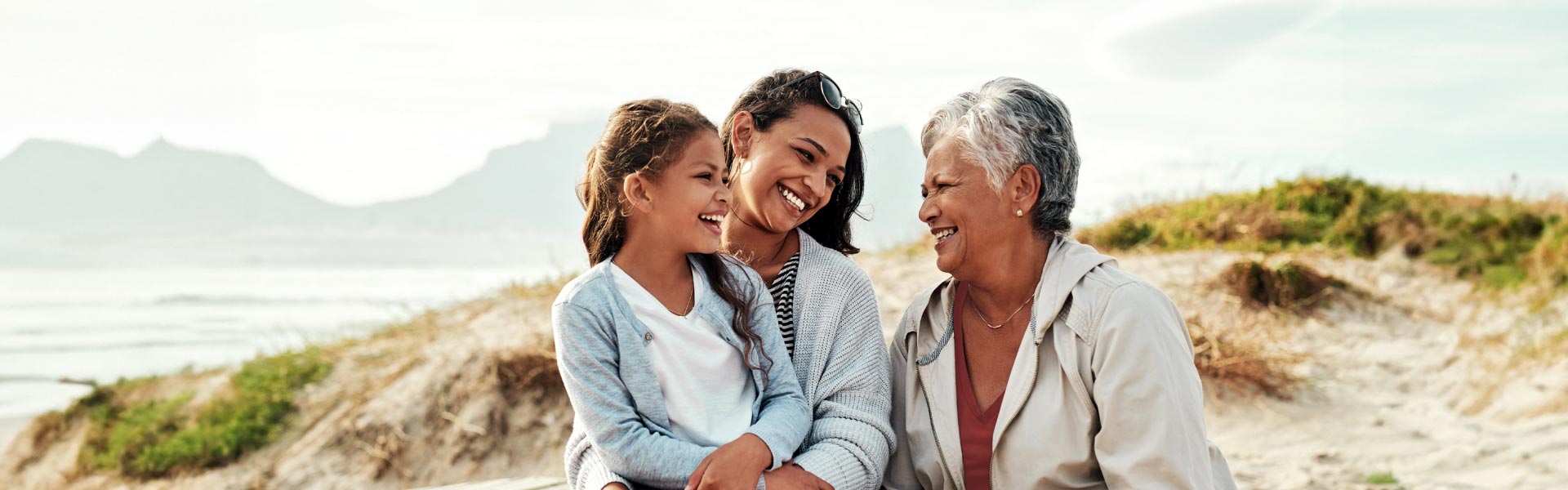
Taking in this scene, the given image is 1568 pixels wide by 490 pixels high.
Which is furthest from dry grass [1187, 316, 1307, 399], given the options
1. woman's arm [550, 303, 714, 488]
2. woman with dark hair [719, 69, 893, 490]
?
woman's arm [550, 303, 714, 488]

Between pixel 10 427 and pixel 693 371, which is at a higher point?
pixel 693 371

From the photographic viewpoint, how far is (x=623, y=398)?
2.49 m

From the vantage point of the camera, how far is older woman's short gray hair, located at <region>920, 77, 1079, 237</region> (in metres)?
2.66

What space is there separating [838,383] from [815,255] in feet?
1.39

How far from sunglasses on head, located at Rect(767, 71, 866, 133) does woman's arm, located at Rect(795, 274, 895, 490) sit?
50 centimetres

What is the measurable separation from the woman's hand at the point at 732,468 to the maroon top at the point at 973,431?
0.69m

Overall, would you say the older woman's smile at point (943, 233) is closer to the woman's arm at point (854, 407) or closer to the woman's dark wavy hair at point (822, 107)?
the woman's arm at point (854, 407)

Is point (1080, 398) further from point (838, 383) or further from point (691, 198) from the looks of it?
point (691, 198)

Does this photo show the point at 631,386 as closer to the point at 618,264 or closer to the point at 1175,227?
the point at 618,264

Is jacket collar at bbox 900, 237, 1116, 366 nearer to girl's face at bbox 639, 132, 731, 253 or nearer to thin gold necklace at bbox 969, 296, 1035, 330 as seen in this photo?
thin gold necklace at bbox 969, 296, 1035, 330

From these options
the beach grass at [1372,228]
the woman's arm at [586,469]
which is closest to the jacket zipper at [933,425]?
the woman's arm at [586,469]

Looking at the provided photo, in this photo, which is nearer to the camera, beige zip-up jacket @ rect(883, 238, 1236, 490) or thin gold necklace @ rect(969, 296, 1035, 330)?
beige zip-up jacket @ rect(883, 238, 1236, 490)

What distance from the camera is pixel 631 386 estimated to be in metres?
2.49

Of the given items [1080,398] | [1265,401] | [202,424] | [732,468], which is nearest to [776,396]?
[732,468]
